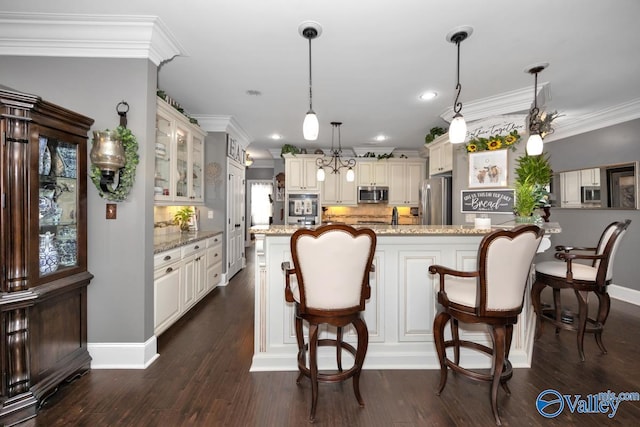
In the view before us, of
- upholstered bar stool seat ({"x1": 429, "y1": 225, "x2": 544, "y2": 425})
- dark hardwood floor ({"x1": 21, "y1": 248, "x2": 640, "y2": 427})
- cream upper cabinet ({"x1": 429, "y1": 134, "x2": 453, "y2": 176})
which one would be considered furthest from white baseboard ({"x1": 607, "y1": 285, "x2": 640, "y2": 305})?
upholstered bar stool seat ({"x1": 429, "y1": 225, "x2": 544, "y2": 425})

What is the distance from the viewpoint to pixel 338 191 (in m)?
6.30

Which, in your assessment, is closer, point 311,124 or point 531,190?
point 311,124

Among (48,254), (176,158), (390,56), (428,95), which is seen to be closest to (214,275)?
(176,158)

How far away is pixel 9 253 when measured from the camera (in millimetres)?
1661

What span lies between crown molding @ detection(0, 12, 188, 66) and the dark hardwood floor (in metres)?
2.57

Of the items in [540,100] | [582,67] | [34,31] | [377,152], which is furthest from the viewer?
[377,152]

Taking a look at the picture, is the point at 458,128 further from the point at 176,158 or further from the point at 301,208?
the point at 301,208

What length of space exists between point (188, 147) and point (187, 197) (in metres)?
0.69

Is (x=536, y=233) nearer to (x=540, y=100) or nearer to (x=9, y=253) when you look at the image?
(x=540, y=100)

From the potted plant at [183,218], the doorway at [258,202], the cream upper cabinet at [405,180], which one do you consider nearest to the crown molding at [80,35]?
the potted plant at [183,218]

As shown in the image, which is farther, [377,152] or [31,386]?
[377,152]

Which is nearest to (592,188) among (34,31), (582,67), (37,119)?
(582,67)

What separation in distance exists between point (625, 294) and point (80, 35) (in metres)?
7.01

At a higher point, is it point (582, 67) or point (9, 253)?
point (582, 67)
